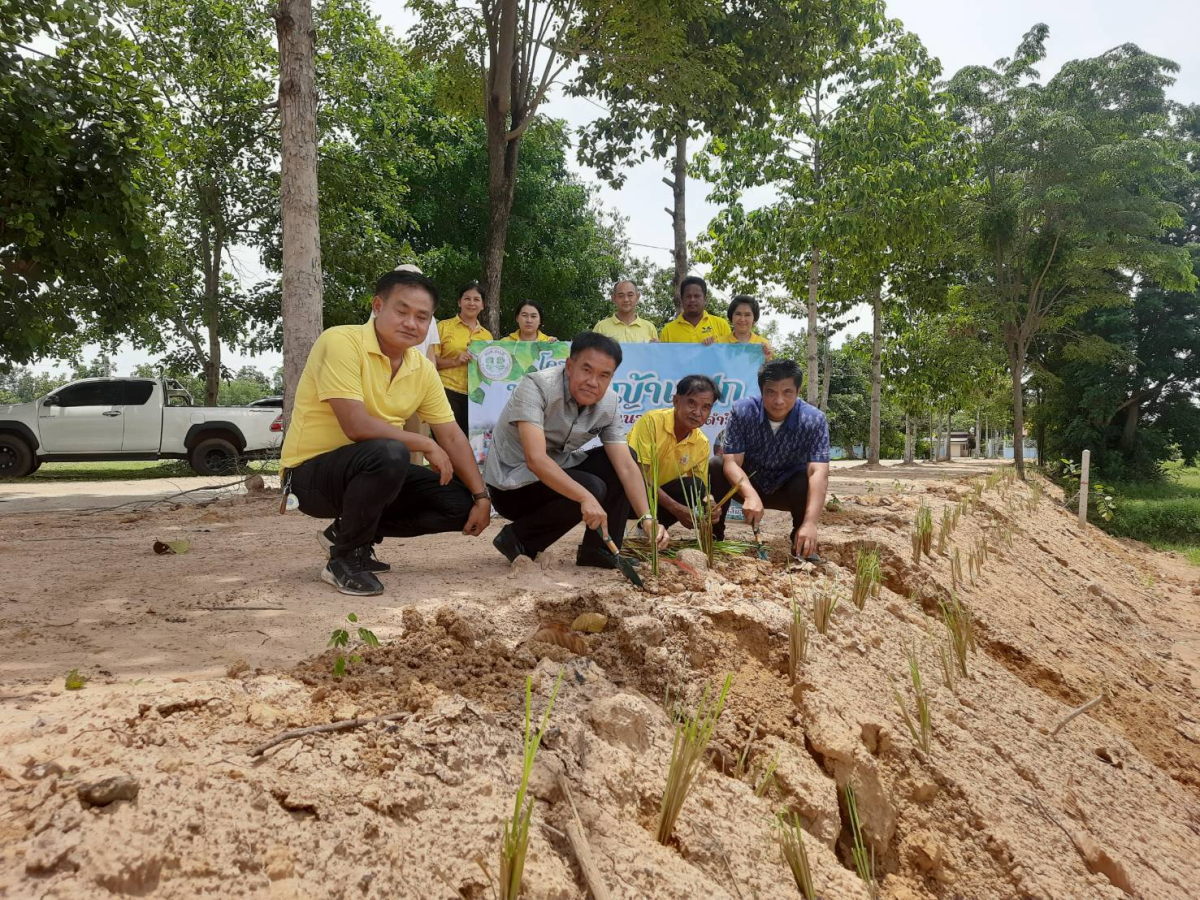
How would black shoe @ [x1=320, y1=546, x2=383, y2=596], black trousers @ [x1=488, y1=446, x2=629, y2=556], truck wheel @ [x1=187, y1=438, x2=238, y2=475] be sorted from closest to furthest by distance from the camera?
black shoe @ [x1=320, y1=546, x2=383, y2=596] → black trousers @ [x1=488, y1=446, x2=629, y2=556] → truck wheel @ [x1=187, y1=438, x2=238, y2=475]

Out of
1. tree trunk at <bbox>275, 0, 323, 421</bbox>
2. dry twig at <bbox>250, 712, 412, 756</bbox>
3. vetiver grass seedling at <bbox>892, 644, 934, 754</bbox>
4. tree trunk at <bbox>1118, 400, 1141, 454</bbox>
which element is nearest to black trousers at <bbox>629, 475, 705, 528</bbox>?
vetiver grass seedling at <bbox>892, 644, 934, 754</bbox>

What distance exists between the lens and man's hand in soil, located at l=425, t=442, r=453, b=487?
3.27m

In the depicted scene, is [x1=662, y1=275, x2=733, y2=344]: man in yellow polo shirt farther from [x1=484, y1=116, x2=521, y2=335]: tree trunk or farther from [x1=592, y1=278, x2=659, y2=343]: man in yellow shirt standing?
[x1=484, y1=116, x2=521, y2=335]: tree trunk

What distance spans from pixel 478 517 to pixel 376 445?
1.86ft

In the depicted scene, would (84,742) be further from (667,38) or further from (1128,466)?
(1128,466)

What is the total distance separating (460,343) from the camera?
5.94m

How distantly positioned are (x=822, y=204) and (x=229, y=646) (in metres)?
11.0

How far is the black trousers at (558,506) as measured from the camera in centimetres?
351

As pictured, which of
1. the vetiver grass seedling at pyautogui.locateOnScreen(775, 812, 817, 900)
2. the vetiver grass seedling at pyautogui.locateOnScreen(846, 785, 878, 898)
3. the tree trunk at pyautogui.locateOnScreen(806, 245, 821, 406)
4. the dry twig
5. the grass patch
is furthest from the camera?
the grass patch

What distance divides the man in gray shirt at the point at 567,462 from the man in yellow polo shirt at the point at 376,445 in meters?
0.23

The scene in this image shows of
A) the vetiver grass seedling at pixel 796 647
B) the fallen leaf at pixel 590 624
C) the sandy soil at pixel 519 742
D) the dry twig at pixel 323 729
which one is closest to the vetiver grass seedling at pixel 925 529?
the sandy soil at pixel 519 742

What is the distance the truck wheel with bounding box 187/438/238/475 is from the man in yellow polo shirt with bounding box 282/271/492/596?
1031cm

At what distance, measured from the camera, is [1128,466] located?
70.3ft

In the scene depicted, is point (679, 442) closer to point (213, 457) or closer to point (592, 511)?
point (592, 511)
